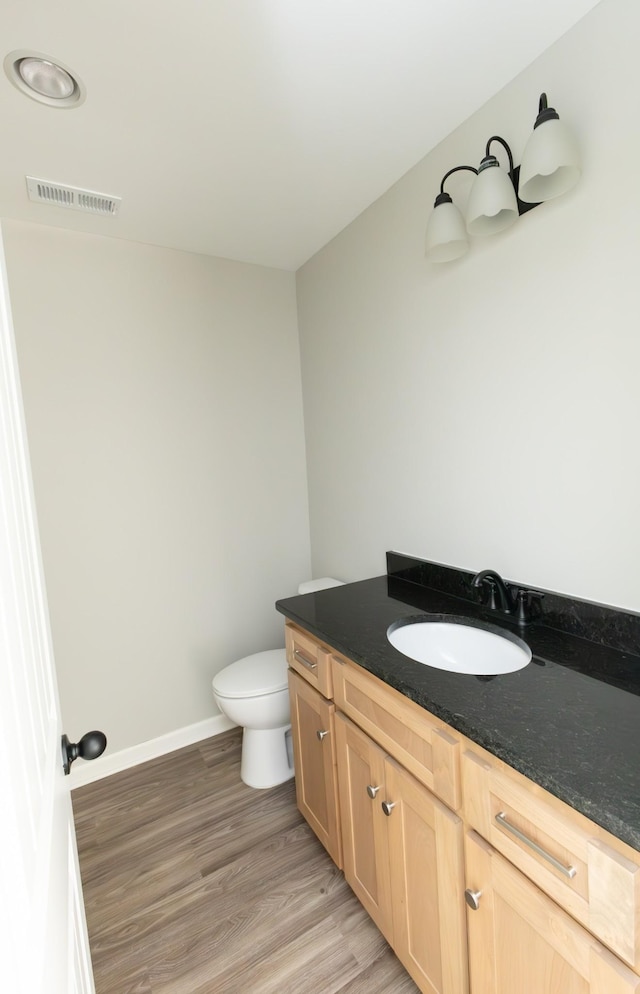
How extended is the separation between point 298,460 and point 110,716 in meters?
1.62

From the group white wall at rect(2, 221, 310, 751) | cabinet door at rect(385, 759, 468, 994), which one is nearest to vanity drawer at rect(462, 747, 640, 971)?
cabinet door at rect(385, 759, 468, 994)

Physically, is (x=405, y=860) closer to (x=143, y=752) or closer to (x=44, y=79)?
(x=143, y=752)

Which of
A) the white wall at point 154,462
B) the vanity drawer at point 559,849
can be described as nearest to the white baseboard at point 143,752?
the white wall at point 154,462

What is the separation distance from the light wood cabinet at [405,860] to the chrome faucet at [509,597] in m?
0.57

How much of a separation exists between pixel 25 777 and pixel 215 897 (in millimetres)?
1516

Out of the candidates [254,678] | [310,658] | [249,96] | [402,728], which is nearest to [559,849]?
[402,728]

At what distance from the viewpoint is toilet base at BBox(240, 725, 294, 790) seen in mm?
2029

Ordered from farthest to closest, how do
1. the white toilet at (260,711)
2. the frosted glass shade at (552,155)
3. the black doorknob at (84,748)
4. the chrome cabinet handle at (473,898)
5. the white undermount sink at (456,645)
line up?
the white toilet at (260,711), the white undermount sink at (456,645), the frosted glass shade at (552,155), the chrome cabinet handle at (473,898), the black doorknob at (84,748)

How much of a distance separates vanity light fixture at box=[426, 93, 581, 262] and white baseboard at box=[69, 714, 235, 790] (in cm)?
243

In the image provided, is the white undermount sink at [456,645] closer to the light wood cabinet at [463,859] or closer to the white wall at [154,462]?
the light wood cabinet at [463,859]

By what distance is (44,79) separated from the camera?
127cm

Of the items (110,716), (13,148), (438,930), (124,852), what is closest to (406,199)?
(13,148)

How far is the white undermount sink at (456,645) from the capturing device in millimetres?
1326

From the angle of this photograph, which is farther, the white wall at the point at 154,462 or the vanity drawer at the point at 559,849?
the white wall at the point at 154,462
